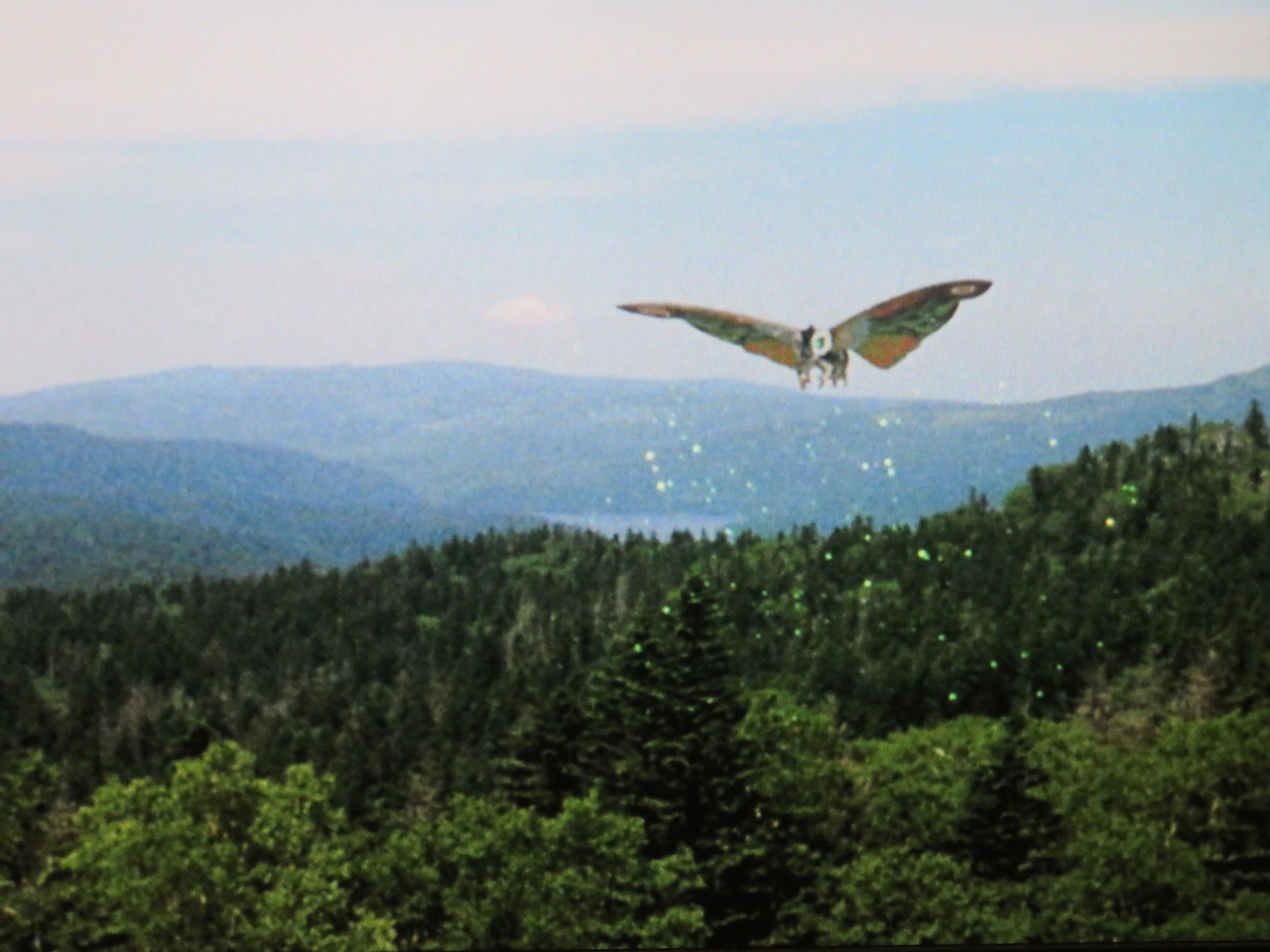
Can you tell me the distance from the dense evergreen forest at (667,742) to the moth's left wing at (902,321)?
2.54 ft

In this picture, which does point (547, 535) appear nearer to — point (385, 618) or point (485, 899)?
point (385, 618)

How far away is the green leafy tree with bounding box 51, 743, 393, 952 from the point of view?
7.84 meters

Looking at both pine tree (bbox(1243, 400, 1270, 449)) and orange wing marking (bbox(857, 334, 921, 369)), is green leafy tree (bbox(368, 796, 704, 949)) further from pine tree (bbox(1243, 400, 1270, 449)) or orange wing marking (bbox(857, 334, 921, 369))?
pine tree (bbox(1243, 400, 1270, 449))

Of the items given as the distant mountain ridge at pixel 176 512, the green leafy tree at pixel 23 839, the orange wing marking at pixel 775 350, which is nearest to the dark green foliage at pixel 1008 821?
the orange wing marking at pixel 775 350

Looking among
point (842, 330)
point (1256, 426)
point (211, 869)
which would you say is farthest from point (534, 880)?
point (1256, 426)

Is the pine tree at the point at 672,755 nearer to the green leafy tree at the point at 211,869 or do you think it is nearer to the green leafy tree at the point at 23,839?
the green leafy tree at the point at 211,869

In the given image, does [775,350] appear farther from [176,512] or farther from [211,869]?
[211,869]

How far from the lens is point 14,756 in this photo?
307 inches

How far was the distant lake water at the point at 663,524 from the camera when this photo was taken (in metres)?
8.02

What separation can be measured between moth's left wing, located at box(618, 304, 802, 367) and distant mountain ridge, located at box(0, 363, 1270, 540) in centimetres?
17

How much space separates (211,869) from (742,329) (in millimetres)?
3261

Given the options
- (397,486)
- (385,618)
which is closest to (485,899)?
(385,618)

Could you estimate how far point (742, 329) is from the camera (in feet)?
25.8

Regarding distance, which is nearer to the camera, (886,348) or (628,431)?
(886,348)
